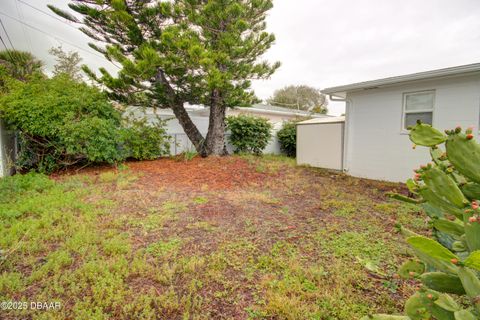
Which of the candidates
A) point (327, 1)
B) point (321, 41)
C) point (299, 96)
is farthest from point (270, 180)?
point (299, 96)

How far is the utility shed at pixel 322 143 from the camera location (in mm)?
7789

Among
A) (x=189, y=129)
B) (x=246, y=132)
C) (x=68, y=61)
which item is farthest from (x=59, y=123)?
(x=68, y=61)

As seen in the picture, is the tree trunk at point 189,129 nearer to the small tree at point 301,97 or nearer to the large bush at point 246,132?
the large bush at point 246,132

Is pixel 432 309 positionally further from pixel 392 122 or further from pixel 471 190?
pixel 392 122

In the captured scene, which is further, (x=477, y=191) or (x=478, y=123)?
(x=478, y=123)

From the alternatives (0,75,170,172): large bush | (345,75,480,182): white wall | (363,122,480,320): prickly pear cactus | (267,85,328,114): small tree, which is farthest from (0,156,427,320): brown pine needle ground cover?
(267,85,328,114): small tree

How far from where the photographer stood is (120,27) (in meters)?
6.81

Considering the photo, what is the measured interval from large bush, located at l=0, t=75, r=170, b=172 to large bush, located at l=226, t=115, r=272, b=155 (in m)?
4.81

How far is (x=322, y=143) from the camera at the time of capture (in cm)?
825

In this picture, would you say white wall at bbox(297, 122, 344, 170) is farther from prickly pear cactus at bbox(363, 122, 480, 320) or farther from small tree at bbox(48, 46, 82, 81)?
small tree at bbox(48, 46, 82, 81)

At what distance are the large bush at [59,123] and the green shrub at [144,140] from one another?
1.68 feet

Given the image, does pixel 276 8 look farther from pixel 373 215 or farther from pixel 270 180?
pixel 373 215

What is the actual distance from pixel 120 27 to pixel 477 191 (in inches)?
332

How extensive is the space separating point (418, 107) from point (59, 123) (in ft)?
30.4
